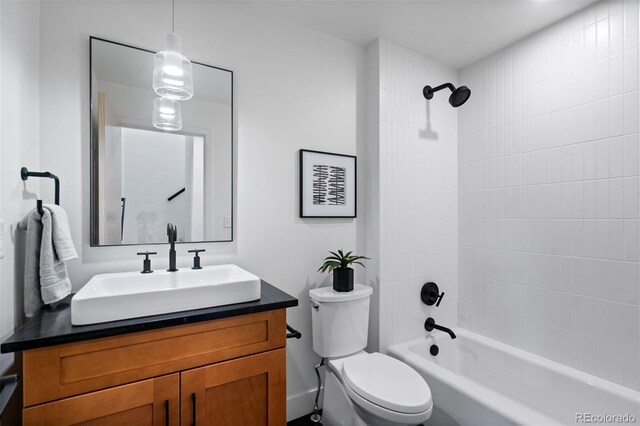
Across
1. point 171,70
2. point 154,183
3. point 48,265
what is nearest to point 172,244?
point 154,183

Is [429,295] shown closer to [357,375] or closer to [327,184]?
[357,375]

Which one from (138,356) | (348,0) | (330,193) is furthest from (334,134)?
(138,356)

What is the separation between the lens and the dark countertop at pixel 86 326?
0.90 metres

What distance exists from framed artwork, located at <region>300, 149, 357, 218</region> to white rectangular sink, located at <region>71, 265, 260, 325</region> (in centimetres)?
67

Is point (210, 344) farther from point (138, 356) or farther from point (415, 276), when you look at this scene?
point (415, 276)

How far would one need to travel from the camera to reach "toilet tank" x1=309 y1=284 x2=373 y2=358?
176 cm

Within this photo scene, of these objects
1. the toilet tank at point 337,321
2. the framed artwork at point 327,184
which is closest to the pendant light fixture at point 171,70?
the framed artwork at point 327,184

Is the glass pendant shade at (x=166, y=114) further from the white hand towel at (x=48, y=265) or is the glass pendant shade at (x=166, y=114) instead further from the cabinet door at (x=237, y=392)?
the cabinet door at (x=237, y=392)

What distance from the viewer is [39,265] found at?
44.5 inches

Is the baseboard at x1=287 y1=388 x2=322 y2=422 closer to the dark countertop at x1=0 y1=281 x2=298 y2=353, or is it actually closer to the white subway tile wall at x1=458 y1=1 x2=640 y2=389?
the dark countertop at x1=0 y1=281 x2=298 y2=353

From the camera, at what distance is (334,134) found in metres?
2.09

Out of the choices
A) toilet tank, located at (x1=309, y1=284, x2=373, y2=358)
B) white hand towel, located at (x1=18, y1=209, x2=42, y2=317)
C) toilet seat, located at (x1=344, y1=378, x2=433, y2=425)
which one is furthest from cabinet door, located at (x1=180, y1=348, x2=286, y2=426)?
white hand towel, located at (x1=18, y1=209, x2=42, y2=317)

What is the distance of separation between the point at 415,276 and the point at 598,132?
1373 mm

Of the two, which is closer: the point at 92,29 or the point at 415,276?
the point at 92,29
